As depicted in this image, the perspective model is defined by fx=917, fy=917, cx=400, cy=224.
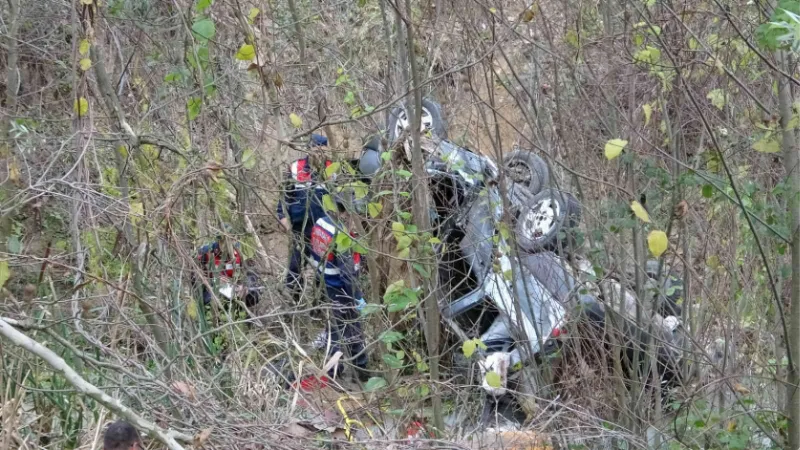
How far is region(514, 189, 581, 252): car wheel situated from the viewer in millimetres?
5250

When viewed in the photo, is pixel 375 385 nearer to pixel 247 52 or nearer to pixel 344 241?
pixel 344 241

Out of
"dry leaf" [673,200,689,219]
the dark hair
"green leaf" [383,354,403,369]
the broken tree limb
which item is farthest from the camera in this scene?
"green leaf" [383,354,403,369]

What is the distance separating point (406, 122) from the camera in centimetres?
550

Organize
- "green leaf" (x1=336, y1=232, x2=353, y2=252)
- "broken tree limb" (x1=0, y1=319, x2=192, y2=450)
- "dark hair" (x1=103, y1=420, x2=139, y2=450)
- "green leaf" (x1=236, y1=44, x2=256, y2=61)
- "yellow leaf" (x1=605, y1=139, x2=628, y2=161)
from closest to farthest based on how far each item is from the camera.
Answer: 1. "broken tree limb" (x1=0, y1=319, x2=192, y2=450)
2. "dark hair" (x1=103, y1=420, x2=139, y2=450)
3. "yellow leaf" (x1=605, y1=139, x2=628, y2=161)
4. "green leaf" (x1=236, y1=44, x2=256, y2=61)
5. "green leaf" (x1=336, y1=232, x2=353, y2=252)

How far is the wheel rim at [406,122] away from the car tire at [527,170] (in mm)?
503

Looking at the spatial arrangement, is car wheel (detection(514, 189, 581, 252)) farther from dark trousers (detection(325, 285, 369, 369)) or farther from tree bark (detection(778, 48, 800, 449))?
tree bark (detection(778, 48, 800, 449))

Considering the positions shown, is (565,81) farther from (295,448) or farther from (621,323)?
(295,448)

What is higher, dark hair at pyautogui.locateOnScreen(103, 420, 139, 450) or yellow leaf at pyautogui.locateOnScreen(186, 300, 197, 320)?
dark hair at pyautogui.locateOnScreen(103, 420, 139, 450)

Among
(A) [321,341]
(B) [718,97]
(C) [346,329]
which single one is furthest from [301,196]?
(B) [718,97]

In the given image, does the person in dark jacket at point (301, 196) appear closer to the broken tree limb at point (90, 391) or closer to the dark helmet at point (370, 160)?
the dark helmet at point (370, 160)

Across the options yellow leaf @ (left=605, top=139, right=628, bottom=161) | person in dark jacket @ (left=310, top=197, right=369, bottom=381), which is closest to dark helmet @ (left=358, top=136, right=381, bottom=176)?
person in dark jacket @ (left=310, top=197, right=369, bottom=381)

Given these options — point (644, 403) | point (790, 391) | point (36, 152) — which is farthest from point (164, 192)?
point (790, 391)

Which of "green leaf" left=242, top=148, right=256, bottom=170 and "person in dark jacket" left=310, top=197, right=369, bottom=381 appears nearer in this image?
"green leaf" left=242, top=148, right=256, bottom=170

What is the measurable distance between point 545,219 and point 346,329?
1.44m
